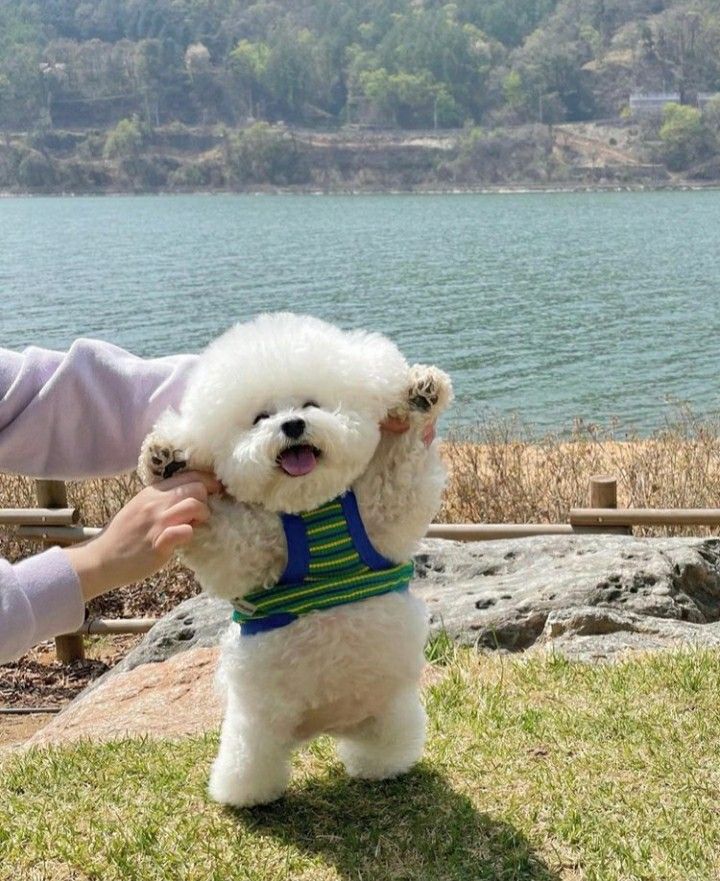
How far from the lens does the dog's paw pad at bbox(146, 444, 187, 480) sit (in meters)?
2.38

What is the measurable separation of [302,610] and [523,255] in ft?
132

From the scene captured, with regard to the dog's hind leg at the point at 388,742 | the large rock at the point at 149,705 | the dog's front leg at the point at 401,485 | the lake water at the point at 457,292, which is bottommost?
the lake water at the point at 457,292

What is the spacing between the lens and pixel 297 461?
232 cm

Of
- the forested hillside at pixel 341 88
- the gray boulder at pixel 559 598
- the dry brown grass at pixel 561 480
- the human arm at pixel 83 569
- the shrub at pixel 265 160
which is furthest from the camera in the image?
the forested hillside at pixel 341 88

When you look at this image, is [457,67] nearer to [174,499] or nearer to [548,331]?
[548,331]

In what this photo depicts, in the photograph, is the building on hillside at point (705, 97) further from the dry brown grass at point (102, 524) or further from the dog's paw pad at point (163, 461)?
the dog's paw pad at point (163, 461)

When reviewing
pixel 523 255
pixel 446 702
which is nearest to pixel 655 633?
pixel 446 702

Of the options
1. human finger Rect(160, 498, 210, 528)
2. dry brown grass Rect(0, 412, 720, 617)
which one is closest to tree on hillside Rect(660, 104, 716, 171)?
dry brown grass Rect(0, 412, 720, 617)

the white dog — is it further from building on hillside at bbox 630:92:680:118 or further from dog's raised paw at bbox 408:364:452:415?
building on hillside at bbox 630:92:680:118

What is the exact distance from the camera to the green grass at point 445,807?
2793 millimetres

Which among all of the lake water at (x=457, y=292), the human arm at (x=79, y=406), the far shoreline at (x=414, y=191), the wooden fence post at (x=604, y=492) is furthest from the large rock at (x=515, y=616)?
the far shoreline at (x=414, y=191)

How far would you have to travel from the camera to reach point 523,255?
41.9 m

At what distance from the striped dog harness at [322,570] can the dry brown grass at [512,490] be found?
4.85 m

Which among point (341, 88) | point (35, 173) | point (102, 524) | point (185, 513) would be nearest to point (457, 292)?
point (102, 524)
